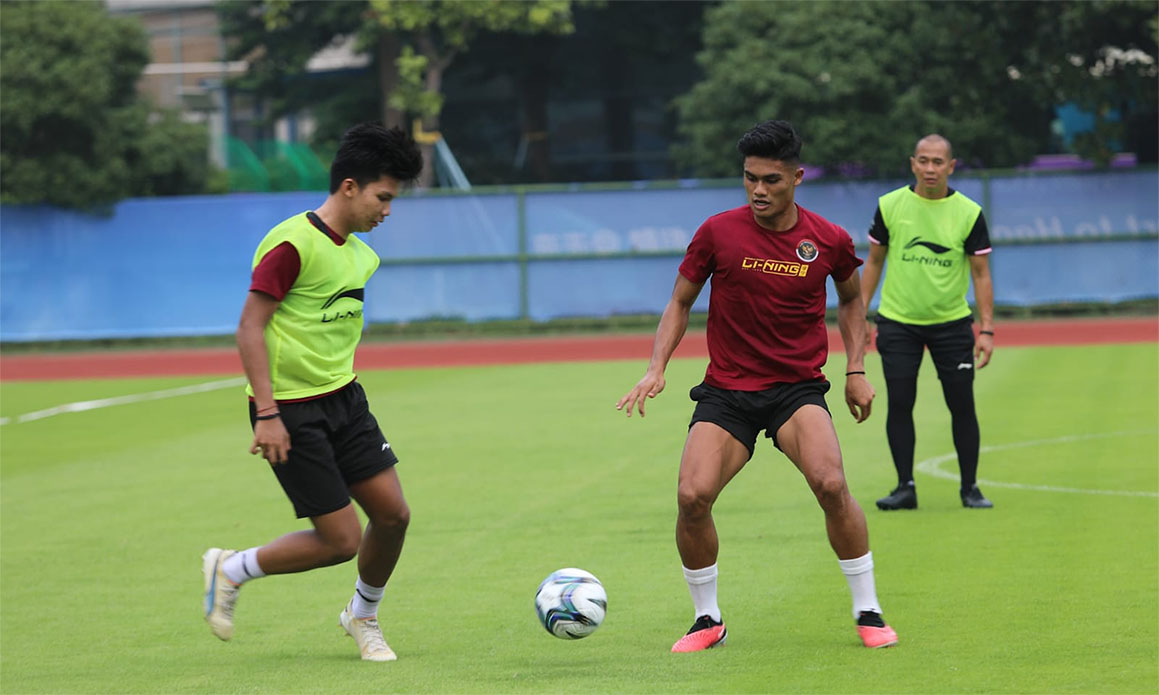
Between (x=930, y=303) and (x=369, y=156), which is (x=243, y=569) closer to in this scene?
(x=369, y=156)

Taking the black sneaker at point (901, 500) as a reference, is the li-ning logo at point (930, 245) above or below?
above

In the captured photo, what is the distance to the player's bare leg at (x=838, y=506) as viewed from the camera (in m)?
6.53

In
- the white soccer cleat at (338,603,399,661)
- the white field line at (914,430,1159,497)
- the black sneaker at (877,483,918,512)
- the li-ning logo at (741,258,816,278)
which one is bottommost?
the white field line at (914,430,1159,497)

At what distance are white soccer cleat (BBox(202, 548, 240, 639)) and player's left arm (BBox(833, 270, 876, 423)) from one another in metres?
2.64

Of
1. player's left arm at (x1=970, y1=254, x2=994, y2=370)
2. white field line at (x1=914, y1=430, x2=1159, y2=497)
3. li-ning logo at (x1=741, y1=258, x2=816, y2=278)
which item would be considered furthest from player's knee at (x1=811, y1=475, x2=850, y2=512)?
white field line at (x1=914, y1=430, x2=1159, y2=497)

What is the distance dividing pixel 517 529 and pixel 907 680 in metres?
4.21

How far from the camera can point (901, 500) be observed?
10156 millimetres

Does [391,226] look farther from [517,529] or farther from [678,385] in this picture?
[517,529]

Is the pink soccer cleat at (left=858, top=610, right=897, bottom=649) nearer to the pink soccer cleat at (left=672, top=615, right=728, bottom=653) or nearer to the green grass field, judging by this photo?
the green grass field

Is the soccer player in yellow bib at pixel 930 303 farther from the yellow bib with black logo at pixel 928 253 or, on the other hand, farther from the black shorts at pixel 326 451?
the black shorts at pixel 326 451

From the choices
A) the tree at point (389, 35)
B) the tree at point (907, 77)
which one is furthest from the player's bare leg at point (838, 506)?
the tree at point (389, 35)

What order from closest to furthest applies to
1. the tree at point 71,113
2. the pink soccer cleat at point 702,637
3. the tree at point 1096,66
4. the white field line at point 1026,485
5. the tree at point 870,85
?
the pink soccer cleat at point 702,637 → the white field line at point 1026,485 → the tree at point 1096,66 → the tree at point 870,85 → the tree at point 71,113

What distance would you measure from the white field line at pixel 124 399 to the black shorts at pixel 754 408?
12555 mm

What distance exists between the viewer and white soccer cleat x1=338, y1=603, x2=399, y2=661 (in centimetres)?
681
